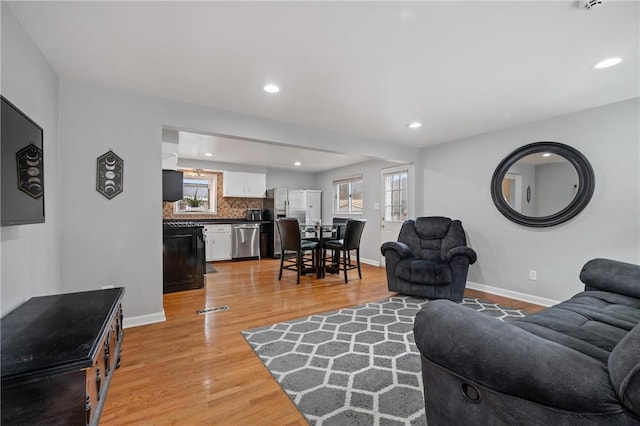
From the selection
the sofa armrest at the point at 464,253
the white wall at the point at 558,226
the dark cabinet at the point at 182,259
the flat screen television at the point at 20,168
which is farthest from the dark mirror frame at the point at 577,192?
the flat screen television at the point at 20,168

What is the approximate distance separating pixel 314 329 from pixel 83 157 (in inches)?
104

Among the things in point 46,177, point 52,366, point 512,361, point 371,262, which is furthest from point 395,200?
point 52,366

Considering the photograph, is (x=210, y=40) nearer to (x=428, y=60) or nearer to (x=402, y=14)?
(x=402, y=14)

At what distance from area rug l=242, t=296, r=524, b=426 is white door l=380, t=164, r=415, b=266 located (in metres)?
2.42

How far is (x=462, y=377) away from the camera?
3.26 ft

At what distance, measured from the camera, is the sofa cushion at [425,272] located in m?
3.38

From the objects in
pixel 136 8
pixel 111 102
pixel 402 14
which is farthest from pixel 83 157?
pixel 402 14

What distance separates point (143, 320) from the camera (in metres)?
2.78

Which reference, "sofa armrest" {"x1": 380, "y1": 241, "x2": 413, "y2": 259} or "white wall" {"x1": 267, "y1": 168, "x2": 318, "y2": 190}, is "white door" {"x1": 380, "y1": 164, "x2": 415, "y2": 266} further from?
"white wall" {"x1": 267, "y1": 168, "x2": 318, "y2": 190}

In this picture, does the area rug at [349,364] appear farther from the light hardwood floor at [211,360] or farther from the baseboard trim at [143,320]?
the baseboard trim at [143,320]

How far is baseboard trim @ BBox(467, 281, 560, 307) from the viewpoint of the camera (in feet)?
11.2

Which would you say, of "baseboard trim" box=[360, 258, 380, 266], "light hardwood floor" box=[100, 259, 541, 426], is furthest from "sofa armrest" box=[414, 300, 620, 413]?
"baseboard trim" box=[360, 258, 380, 266]

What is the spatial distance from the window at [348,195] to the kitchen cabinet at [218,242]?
9.18 ft

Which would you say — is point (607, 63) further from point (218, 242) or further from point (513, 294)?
point (218, 242)
